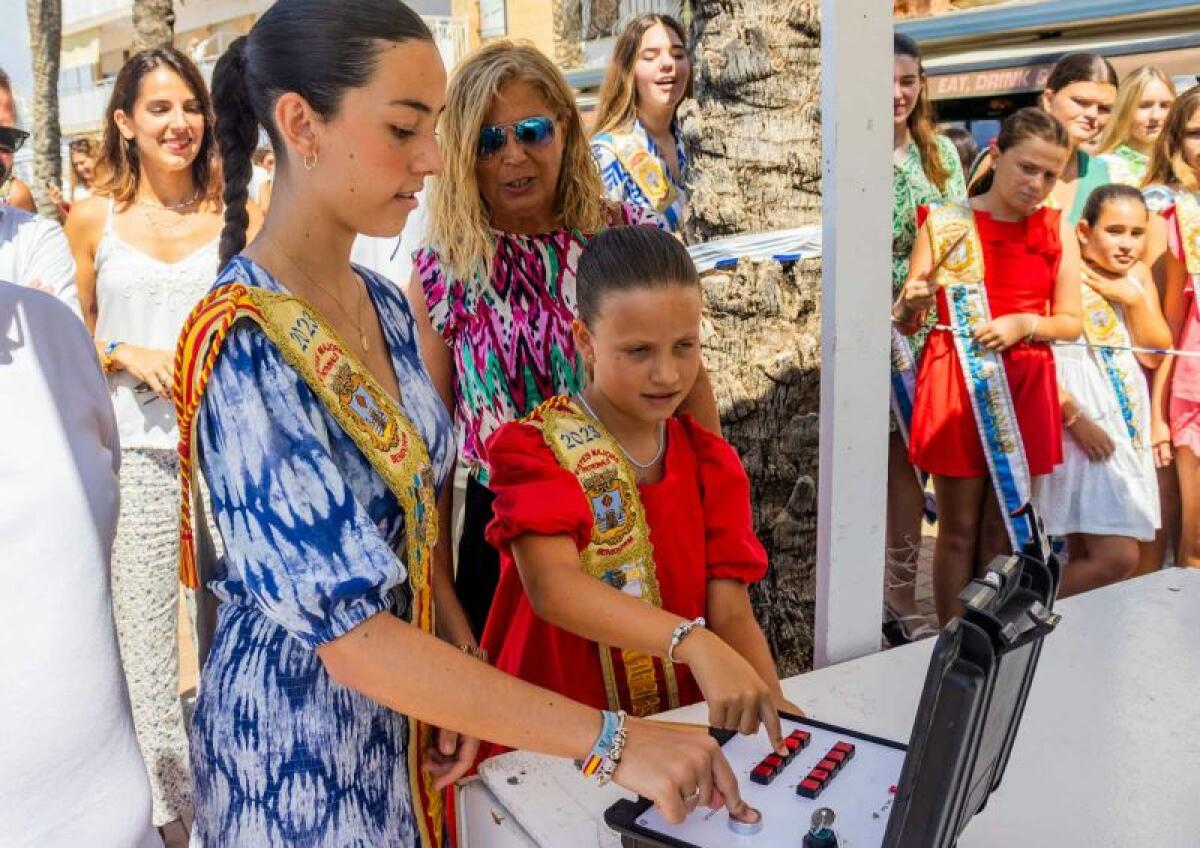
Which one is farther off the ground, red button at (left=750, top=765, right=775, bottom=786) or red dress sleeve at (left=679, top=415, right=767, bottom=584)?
red dress sleeve at (left=679, top=415, right=767, bottom=584)

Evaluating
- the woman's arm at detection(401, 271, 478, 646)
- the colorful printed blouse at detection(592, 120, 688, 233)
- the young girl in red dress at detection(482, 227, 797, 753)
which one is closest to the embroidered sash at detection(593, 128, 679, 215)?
the colorful printed blouse at detection(592, 120, 688, 233)

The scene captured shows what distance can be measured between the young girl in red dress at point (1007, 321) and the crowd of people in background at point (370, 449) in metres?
0.07

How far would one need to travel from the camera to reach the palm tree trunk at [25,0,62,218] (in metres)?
14.1

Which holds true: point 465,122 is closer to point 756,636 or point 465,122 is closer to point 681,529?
point 681,529

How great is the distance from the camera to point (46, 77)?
14359 mm

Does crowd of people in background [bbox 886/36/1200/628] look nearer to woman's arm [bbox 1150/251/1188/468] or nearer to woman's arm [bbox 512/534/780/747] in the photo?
woman's arm [bbox 1150/251/1188/468]

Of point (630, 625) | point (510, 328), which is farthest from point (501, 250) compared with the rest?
point (630, 625)

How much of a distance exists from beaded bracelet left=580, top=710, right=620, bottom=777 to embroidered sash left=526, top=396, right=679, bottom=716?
536 millimetres

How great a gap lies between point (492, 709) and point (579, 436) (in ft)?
2.17

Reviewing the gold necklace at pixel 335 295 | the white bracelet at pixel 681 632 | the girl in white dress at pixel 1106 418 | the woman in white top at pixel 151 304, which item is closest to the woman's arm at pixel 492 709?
the white bracelet at pixel 681 632

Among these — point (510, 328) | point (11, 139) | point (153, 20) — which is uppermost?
point (153, 20)

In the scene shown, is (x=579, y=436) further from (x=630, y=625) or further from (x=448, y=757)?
(x=448, y=757)

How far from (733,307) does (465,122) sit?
0.93 metres

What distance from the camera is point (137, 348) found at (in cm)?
314
